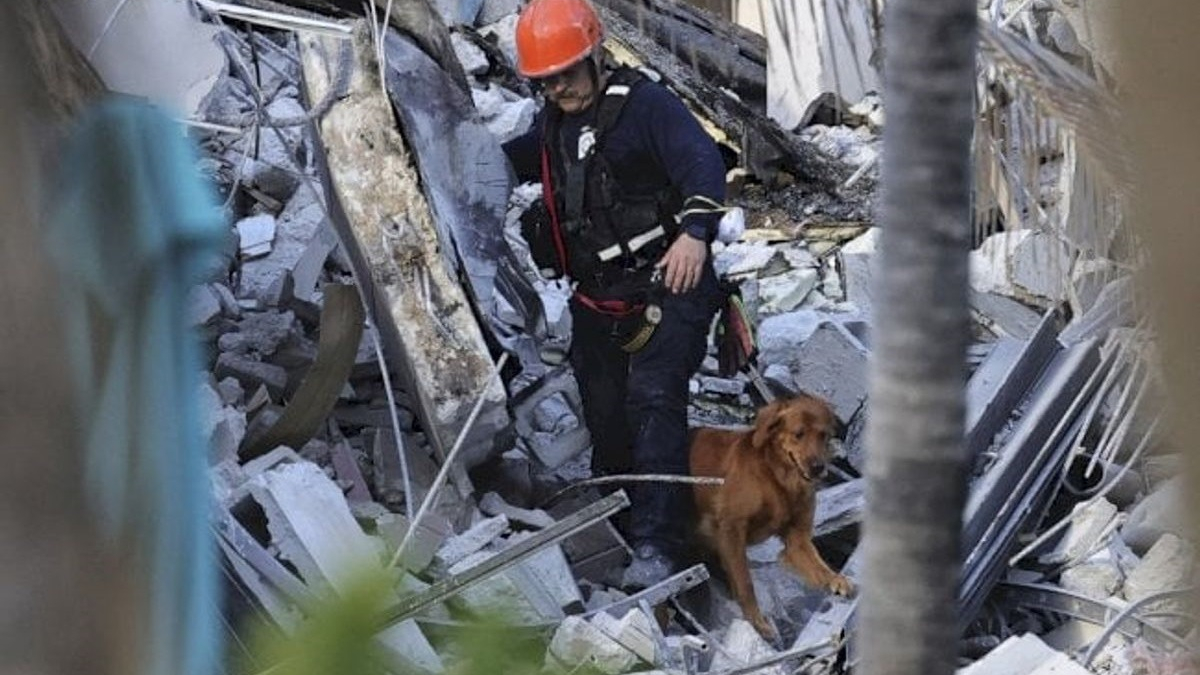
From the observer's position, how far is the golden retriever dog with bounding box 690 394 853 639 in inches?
279

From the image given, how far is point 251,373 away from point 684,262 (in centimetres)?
210

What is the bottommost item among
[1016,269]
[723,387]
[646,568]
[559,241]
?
[723,387]

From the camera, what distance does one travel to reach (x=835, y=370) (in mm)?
8906

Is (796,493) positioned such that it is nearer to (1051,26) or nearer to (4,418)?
(1051,26)

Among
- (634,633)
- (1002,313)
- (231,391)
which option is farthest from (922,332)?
(1002,313)

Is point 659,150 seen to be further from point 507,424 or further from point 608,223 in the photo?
point 507,424

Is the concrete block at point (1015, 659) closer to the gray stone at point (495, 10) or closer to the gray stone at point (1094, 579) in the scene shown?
the gray stone at point (1094, 579)

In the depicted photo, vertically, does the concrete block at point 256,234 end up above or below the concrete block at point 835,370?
above

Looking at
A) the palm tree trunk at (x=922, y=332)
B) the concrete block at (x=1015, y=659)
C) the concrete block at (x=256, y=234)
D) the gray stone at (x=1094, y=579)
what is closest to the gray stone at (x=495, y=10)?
the concrete block at (x=256, y=234)

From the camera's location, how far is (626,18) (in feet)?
43.9

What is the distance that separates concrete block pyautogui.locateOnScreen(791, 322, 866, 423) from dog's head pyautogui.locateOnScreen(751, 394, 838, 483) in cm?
166

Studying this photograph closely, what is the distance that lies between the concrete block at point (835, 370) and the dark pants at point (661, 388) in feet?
5.12

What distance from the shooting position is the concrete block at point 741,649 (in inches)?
267

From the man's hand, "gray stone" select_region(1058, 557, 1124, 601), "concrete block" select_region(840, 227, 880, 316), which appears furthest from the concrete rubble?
"concrete block" select_region(840, 227, 880, 316)
